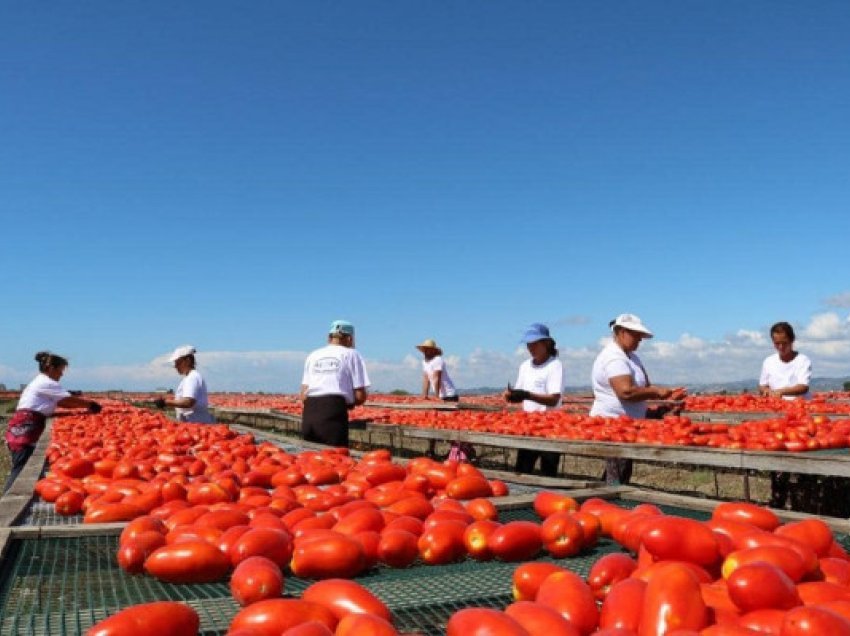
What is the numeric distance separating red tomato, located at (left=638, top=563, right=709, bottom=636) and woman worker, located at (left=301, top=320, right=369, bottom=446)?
594 centimetres

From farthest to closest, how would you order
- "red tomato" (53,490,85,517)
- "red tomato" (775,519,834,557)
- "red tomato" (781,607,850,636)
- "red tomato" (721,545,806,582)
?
"red tomato" (53,490,85,517), "red tomato" (775,519,834,557), "red tomato" (721,545,806,582), "red tomato" (781,607,850,636)

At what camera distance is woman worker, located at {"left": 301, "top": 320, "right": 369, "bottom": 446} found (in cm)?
746

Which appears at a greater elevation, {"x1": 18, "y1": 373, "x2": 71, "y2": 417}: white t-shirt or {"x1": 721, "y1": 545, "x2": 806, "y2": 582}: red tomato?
{"x1": 18, "y1": 373, "x2": 71, "y2": 417}: white t-shirt

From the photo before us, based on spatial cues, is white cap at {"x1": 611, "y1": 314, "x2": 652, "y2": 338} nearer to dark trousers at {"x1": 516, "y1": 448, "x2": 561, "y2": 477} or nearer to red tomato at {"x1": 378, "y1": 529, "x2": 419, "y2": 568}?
dark trousers at {"x1": 516, "y1": 448, "x2": 561, "y2": 477}

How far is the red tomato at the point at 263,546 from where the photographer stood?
2314mm

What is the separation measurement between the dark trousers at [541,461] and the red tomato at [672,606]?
22.7ft

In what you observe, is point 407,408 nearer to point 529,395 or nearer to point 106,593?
point 529,395

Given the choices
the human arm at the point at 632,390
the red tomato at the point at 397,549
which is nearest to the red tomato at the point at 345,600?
the red tomato at the point at 397,549

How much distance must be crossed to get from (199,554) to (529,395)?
6.59 m

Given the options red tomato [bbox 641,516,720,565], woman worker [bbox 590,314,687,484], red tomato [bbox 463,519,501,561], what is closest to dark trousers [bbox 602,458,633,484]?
woman worker [bbox 590,314,687,484]

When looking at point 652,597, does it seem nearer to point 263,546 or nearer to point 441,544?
point 441,544

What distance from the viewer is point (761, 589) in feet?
5.50

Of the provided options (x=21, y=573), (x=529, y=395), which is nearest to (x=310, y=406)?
(x=529, y=395)

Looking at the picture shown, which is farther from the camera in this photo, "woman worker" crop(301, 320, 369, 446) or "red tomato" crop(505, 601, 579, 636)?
"woman worker" crop(301, 320, 369, 446)
